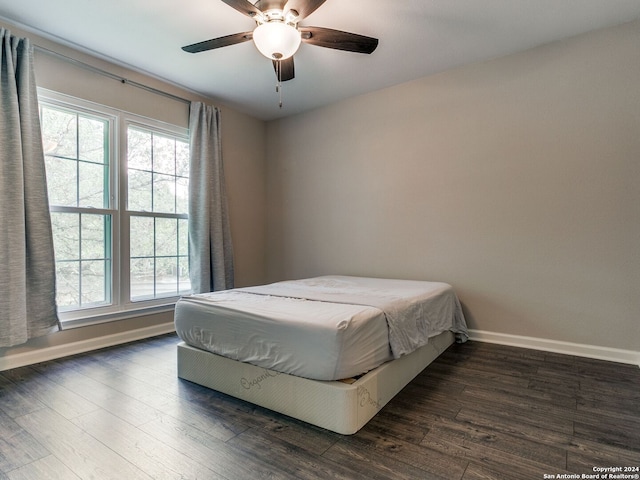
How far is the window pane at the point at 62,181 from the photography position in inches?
112

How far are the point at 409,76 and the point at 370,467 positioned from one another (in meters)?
3.43

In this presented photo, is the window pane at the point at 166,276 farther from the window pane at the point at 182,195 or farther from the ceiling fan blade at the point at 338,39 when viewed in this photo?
the ceiling fan blade at the point at 338,39

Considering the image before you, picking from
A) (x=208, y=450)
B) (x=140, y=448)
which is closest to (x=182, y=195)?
(x=140, y=448)

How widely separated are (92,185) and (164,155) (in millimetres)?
830

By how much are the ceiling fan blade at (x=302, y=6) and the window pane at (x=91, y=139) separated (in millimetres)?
2235

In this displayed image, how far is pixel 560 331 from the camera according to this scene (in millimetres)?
2883

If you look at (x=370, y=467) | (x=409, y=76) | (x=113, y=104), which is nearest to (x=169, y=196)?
(x=113, y=104)

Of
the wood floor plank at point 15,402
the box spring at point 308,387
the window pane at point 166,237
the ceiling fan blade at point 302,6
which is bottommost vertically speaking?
the wood floor plank at point 15,402

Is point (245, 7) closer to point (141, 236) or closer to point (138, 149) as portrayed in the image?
point (138, 149)

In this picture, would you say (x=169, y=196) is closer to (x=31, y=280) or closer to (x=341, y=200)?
(x=31, y=280)

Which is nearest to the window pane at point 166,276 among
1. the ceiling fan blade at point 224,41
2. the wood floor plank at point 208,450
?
the wood floor plank at point 208,450

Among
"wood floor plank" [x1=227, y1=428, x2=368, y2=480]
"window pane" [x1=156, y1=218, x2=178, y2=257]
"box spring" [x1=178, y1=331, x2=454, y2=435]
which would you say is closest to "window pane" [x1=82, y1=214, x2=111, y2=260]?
"window pane" [x1=156, y1=218, x2=178, y2=257]

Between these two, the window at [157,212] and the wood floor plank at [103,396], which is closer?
the wood floor plank at [103,396]

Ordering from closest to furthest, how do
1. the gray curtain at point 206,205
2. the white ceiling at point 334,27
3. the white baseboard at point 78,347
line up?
1. the white ceiling at point 334,27
2. the white baseboard at point 78,347
3. the gray curtain at point 206,205
